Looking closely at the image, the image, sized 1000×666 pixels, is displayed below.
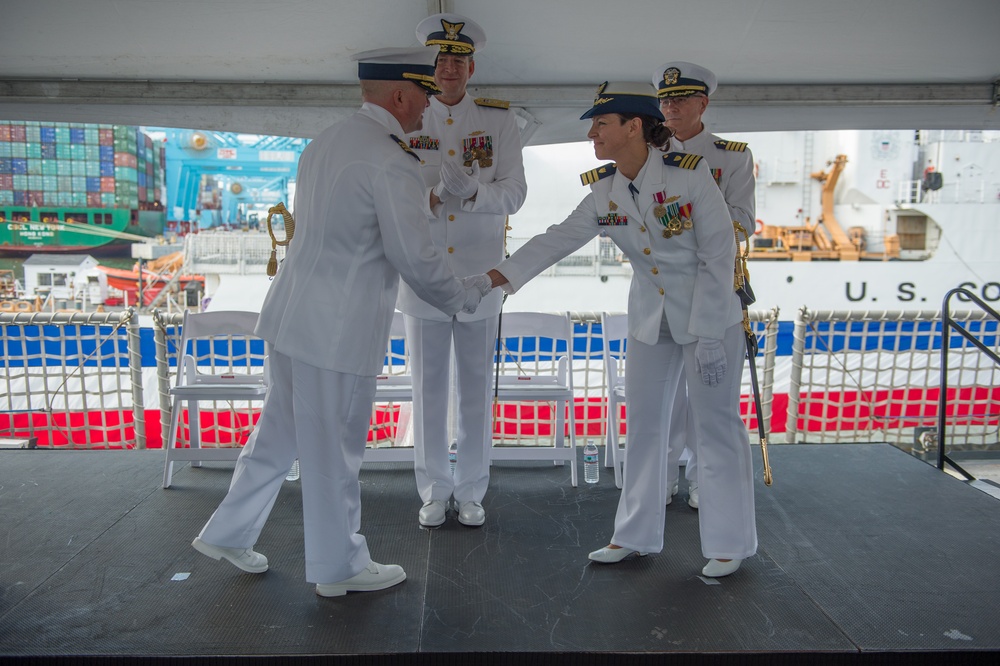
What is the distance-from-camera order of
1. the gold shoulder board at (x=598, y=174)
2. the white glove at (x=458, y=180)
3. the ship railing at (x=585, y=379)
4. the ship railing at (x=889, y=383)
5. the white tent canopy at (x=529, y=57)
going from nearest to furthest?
1. the gold shoulder board at (x=598, y=174)
2. the white glove at (x=458, y=180)
3. the white tent canopy at (x=529, y=57)
4. the ship railing at (x=585, y=379)
5. the ship railing at (x=889, y=383)

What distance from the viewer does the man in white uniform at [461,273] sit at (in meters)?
3.38

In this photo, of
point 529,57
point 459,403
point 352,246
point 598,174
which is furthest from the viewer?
point 529,57

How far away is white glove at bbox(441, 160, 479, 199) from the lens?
3.07m

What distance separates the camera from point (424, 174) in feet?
11.2

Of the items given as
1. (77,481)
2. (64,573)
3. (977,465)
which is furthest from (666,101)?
(977,465)

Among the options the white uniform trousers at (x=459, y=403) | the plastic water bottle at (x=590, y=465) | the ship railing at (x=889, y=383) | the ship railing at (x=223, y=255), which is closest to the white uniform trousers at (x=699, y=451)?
the white uniform trousers at (x=459, y=403)

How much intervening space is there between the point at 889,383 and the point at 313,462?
28.6 ft

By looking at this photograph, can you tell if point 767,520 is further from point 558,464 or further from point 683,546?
point 558,464

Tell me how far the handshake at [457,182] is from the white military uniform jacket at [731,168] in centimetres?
103

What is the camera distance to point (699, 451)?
2889 millimetres

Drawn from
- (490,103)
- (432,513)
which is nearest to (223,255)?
(490,103)

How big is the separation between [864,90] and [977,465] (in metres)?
3.36

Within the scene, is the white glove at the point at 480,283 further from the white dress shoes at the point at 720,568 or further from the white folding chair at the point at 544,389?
the white dress shoes at the point at 720,568

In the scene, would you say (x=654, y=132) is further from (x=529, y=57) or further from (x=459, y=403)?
(x=459, y=403)
